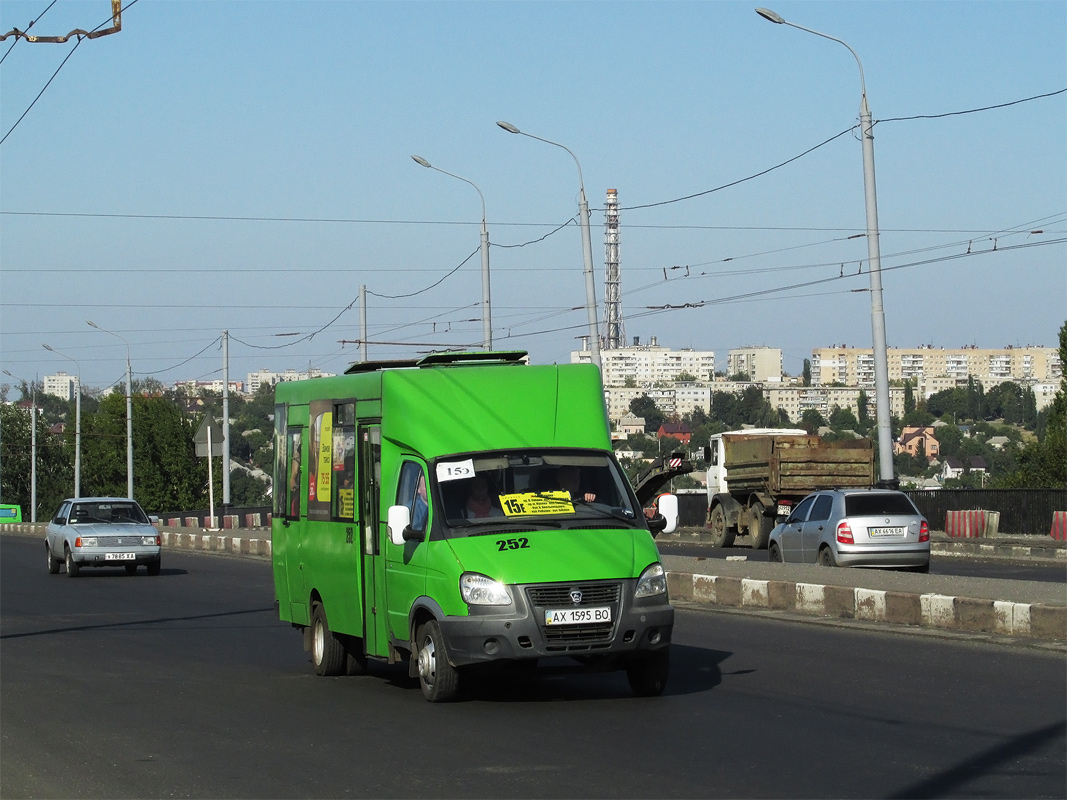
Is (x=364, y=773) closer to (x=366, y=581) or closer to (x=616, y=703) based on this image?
(x=616, y=703)

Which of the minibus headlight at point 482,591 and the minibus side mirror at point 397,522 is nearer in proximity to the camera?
the minibus headlight at point 482,591

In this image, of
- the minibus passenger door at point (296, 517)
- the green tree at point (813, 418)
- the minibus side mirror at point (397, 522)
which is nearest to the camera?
the minibus side mirror at point (397, 522)

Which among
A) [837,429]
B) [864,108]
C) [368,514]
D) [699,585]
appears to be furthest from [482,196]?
[837,429]

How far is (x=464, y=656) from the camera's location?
9648 mm

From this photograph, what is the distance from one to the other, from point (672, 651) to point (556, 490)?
359 cm

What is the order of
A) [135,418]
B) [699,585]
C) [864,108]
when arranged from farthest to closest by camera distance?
[135,418] → [864,108] → [699,585]

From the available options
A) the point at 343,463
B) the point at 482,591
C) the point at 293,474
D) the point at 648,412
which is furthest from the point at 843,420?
the point at 482,591

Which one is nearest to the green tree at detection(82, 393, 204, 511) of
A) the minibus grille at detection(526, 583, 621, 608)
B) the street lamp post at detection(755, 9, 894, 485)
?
the street lamp post at detection(755, 9, 894, 485)

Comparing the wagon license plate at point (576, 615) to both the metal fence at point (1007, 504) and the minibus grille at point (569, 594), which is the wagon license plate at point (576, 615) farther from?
the metal fence at point (1007, 504)

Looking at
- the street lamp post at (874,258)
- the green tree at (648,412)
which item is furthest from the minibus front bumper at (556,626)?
the green tree at (648,412)

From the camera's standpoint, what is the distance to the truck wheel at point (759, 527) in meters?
35.7

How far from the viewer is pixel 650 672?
1023 cm

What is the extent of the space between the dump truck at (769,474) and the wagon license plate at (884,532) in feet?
37.2

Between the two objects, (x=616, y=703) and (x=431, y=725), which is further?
(x=616, y=703)
